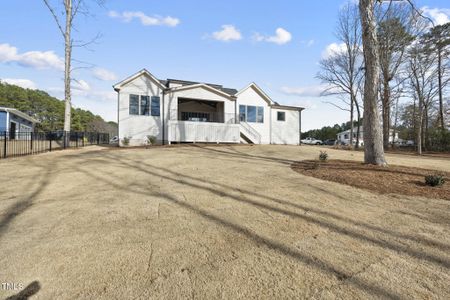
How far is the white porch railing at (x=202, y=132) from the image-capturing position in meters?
17.9

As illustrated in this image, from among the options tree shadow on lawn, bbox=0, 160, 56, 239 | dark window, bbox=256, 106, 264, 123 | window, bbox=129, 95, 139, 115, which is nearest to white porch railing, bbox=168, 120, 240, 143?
window, bbox=129, 95, 139, 115

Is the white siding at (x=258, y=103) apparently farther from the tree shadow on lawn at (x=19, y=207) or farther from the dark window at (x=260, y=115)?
the tree shadow on lawn at (x=19, y=207)

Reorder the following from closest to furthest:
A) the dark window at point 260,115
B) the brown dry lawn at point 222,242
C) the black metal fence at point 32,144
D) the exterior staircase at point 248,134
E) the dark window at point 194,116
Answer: the brown dry lawn at point 222,242 → the black metal fence at point 32,144 → the exterior staircase at point 248,134 → the dark window at point 194,116 → the dark window at point 260,115

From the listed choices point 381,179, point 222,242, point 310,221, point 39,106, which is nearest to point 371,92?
point 381,179

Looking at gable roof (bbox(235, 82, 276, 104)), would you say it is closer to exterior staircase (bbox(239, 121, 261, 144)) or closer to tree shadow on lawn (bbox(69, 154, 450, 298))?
exterior staircase (bbox(239, 121, 261, 144))

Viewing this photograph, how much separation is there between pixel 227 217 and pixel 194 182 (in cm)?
241

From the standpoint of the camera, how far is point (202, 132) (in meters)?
18.6

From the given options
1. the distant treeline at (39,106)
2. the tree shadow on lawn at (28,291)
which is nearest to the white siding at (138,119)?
the tree shadow on lawn at (28,291)

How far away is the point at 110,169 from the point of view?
784cm

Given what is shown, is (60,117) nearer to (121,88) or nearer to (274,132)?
(121,88)

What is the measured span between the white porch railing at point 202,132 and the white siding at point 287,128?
5.36 m

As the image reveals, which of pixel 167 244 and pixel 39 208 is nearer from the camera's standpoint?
pixel 167 244

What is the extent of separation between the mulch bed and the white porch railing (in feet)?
37.3

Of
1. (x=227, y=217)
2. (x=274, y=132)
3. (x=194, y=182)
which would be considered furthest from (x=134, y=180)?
(x=274, y=132)
